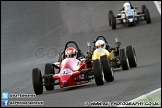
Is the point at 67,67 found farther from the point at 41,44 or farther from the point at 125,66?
the point at 41,44

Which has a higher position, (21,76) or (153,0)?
(153,0)

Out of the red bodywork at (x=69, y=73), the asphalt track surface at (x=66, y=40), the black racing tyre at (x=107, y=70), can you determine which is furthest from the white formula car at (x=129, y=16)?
the black racing tyre at (x=107, y=70)

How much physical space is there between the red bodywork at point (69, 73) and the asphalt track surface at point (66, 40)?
229mm

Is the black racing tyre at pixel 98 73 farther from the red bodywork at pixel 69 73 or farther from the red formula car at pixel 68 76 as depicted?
the red bodywork at pixel 69 73

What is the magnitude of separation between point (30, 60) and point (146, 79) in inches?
507

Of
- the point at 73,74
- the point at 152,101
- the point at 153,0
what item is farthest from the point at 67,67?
the point at 153,0

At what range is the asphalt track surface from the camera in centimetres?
1338

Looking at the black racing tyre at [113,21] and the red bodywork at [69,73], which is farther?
the black racing tyre at [113,21]

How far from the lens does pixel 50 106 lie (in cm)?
1145

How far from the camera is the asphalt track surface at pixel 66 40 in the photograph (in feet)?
43.9

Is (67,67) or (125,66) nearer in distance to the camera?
(67,67)

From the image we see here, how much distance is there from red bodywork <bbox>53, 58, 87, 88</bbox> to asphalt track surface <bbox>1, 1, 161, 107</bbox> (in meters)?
0.23

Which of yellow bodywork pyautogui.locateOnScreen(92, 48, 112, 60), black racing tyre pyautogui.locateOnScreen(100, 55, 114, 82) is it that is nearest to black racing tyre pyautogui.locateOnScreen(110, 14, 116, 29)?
yellow bodywork pyautogui.locateOnScreen(92, 48, 112, 60)

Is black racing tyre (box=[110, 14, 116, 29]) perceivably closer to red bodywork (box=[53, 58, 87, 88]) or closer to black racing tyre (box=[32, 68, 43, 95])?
red bodywork (box=[53, 58, 87, 88])
